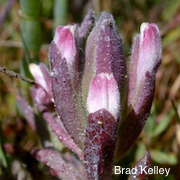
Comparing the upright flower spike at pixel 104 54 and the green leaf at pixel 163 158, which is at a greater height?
the upright flower spike at pixel 104 54

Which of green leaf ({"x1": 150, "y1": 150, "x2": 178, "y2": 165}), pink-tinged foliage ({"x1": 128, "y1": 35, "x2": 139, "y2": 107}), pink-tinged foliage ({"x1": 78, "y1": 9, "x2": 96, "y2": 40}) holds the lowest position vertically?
green leaf ({"x1": 150, "y1": 150, "x2": 178, "y2": 165})

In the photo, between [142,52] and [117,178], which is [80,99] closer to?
[142,52]

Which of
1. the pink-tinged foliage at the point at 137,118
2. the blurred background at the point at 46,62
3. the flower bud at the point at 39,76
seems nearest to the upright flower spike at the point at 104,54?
the pink-tinged foliage at the point at 137,118

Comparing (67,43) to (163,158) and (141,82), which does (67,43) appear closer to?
(141,82)

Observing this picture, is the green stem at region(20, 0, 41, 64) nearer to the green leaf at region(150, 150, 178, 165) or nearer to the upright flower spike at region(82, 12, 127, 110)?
the upright flower spike at region(82, 12, 127, 110)

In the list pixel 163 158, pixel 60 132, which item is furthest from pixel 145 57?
pixel 163 158

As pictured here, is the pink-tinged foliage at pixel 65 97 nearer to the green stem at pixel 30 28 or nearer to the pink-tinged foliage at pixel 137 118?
the pink-tinged foliage at pixel 137 118

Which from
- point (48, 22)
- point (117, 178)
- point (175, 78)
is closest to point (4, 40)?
point (48, 22)

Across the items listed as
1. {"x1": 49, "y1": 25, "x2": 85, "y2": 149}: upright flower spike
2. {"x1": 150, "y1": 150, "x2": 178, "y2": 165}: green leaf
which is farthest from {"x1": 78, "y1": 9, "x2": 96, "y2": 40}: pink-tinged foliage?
{"x1": 150, "y1": 150, "x2": 178, "y2": 165}: green leaf
